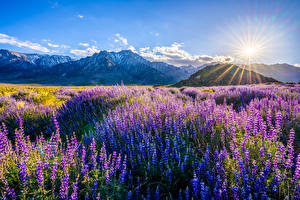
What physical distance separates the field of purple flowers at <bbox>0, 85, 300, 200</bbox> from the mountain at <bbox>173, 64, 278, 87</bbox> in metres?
22.3

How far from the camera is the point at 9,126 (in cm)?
443

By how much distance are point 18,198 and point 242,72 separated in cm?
3183

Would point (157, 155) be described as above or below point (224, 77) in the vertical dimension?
below

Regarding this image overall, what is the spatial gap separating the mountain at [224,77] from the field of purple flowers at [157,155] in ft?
73.1

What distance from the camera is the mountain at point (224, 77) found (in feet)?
79.6

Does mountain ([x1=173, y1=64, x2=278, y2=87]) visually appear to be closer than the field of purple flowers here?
No

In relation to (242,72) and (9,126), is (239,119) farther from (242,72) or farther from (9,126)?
(242,72)

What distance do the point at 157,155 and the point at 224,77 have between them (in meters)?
26.4

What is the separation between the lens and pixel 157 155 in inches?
95.0

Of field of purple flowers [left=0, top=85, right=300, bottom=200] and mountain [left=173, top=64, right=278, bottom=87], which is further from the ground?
mountain [left=173, top=64, right=278, bottom=87]

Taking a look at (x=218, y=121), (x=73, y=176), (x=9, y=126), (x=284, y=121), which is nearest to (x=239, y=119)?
(x=218, y=121)

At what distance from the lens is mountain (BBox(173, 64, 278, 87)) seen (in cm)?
2425

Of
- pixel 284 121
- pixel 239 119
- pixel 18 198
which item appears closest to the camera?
pixel 18 198

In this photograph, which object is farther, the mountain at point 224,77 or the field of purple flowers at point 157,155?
the mountain at point 224,77
